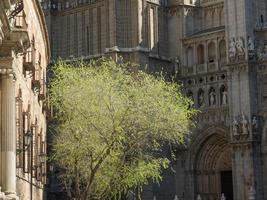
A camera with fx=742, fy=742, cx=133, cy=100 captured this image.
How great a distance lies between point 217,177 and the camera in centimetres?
6097

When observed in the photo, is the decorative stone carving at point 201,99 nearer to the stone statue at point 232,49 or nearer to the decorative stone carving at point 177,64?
the decorative stone carving at point 177,64

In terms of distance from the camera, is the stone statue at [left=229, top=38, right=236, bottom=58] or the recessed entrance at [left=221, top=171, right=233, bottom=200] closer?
the stone statue at [left=229, top=38, right=236, bottom=58]

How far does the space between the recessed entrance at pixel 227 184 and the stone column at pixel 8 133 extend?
39.8m

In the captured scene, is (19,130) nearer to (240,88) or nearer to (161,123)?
(161,123)

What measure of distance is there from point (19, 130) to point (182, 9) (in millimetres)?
36085

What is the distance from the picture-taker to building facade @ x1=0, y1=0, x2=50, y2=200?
2162 centimetres

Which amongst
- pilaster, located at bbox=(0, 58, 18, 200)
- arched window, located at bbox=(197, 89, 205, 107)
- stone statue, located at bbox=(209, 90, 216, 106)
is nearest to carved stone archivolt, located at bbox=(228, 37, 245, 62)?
stone statue, located at bbox=(209, 90, 216, 106)

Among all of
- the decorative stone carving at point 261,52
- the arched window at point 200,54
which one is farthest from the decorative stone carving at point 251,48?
the arched window at point 200,54

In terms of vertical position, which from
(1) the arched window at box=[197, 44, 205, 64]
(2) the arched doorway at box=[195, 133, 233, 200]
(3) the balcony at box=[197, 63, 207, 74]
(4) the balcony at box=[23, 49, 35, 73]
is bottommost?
(2) the arched doorway at box=[195, 133, 233, 200]

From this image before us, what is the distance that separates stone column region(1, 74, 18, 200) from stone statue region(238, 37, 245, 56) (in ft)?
113

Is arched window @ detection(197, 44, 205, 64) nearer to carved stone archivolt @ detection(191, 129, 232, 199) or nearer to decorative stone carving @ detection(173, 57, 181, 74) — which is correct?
decorative stone carving @ detection(173, 57, 181, 74)

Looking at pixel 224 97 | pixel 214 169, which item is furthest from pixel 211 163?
pixel 224 97

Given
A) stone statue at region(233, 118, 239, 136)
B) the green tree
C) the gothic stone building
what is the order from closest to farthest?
1. the green tree
2. stone statue at region(233, 118, 239, 136)
3. the gothic stone building

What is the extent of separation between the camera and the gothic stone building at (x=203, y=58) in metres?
54.5
